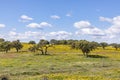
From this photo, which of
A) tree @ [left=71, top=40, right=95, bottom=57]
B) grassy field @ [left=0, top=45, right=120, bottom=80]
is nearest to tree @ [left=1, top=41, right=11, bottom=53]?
tree @ [left=71, top=40, right=95, bottom=57]

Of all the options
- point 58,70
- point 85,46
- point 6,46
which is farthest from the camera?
point 6,46

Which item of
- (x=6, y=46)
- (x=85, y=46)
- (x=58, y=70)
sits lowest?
(x=58, y=70)

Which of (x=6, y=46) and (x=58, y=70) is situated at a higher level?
(x=6, y=46)

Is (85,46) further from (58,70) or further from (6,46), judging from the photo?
(58,70)

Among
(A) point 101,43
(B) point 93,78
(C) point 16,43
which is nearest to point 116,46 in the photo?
(A) point 101,43

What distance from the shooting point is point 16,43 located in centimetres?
14075

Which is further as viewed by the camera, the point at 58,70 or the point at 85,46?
the point at 85,46

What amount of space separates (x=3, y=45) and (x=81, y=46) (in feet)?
127

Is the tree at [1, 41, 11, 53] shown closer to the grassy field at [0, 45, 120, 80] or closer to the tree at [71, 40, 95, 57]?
the tree at [71, 40, 95, 57]

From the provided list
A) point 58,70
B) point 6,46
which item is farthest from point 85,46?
point 58,70

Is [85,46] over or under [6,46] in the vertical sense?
under

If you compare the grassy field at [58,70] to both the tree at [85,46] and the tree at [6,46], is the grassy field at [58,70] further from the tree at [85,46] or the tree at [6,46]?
the tree at [6,46]

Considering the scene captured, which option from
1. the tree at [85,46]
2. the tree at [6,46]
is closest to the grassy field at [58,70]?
the tree at [85,46]

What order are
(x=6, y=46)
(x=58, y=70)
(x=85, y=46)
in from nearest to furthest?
1. (x=58, y=70)
2. (x=85, y=46)
3. (x=6, y=46)
